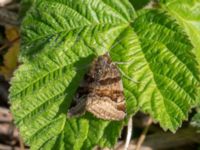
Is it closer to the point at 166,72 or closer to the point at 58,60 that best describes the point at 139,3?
the point at 166,72

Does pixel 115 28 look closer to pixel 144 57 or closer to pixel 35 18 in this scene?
pixel 144 57

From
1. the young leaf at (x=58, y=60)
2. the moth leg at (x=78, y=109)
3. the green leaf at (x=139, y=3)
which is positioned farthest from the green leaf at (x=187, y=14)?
the moth leg at (x=78, y=109)

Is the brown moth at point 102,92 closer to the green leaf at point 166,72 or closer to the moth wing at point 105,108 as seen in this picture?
the moth wing at point 105,108

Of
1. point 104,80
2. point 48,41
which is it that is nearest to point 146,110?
point 104,80

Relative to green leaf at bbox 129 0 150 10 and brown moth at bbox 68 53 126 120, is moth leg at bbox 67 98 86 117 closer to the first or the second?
brown moth at bbox 68 53 126 120

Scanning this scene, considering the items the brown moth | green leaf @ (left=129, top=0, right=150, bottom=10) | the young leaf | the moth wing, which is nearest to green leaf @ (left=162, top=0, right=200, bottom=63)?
green leaf @ (left=129, top=0, right=150, bottom=10)

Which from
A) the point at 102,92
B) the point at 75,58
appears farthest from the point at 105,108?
the point at 75,58
